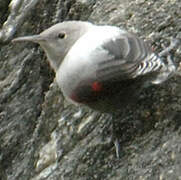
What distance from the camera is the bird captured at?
3.50 m

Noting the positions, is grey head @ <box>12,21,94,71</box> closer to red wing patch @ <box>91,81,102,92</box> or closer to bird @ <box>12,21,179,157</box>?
bird @ <box>12,21,179,157</box>

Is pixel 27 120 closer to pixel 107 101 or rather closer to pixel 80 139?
pixel 80 139

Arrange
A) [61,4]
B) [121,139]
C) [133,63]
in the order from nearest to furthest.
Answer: [133,63], [121,139], [61,4]

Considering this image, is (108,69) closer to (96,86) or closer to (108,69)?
(108,69)

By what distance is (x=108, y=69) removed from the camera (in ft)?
11.4

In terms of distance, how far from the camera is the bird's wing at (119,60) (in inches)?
137

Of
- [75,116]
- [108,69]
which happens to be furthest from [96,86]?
[75,116]

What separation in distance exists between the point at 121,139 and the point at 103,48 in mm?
780

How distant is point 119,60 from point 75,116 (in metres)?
0.91

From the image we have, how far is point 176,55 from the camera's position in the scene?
403cm

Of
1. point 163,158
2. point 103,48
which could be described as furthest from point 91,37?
point 163,158

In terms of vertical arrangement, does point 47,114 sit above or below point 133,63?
below

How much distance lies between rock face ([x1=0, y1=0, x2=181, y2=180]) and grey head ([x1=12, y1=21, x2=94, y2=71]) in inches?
22.6

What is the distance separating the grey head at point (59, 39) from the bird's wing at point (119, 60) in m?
0.42
